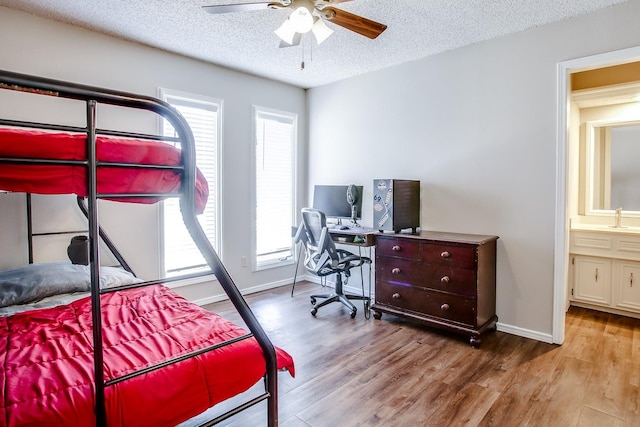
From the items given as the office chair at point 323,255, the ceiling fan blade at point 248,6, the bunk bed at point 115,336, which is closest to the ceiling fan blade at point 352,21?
the ceiling fan blade at point 248,6

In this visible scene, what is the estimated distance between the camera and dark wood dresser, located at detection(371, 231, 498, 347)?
2.83 metres

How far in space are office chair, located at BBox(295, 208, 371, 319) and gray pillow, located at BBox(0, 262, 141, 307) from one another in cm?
160

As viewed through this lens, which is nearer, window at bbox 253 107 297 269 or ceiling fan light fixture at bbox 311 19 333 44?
ceiling fan light fixture at bbox 311 19 333 44

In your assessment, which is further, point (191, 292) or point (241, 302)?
point (191, 292)

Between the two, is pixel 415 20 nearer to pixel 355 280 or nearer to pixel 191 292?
pixel 355 280

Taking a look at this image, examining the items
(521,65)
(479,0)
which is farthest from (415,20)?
(521,65)

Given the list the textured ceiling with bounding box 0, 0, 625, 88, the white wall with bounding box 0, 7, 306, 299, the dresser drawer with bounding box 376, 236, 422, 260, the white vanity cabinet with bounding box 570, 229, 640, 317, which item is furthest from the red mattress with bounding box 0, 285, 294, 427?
the white vanity cabinet with bounding box 570, 229, 640, 317

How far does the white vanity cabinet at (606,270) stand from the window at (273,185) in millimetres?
3120

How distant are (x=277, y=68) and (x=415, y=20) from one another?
5.41 ft

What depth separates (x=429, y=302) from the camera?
3.05 meters

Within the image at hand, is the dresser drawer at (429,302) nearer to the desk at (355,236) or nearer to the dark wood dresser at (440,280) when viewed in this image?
the dark wood dresser at (440,280)

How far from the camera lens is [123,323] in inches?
70.9

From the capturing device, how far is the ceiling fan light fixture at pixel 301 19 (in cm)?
208

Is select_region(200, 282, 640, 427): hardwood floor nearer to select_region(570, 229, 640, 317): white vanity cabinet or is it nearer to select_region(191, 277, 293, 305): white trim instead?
select_region(570, 229, 640, 317): white vanity cabinet
